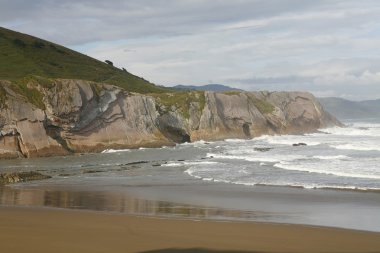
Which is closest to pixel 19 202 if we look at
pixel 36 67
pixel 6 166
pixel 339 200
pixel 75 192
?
pixel 75 192

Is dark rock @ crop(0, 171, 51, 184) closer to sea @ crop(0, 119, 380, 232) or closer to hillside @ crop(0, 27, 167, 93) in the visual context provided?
sea @ crop(0, 119, 380, 232)

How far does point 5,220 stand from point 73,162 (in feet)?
96.5

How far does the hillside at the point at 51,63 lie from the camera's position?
305 feet

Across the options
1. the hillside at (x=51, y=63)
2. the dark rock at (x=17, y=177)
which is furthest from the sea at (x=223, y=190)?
the hillside at (x=51, y=63)

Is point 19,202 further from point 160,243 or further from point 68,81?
point 68,81

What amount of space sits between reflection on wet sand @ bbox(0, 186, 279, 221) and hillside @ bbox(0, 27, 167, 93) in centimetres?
6531

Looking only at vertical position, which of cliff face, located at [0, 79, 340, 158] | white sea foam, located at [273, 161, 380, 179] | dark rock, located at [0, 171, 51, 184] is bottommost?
dark rock, located at [0, 171, 51, 184]

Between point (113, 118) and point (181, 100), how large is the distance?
18.4m

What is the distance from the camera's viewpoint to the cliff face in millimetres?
51897

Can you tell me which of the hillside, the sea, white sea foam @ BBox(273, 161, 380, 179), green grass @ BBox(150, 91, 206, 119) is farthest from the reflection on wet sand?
the hillside

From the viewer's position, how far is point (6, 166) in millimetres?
40562

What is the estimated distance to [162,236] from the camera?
13.4 metres

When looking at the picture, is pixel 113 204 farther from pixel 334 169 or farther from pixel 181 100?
pixel 181 100

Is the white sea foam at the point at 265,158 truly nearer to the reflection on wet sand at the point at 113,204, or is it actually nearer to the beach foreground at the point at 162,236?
the reflection on wet sand at the point at 113,204
